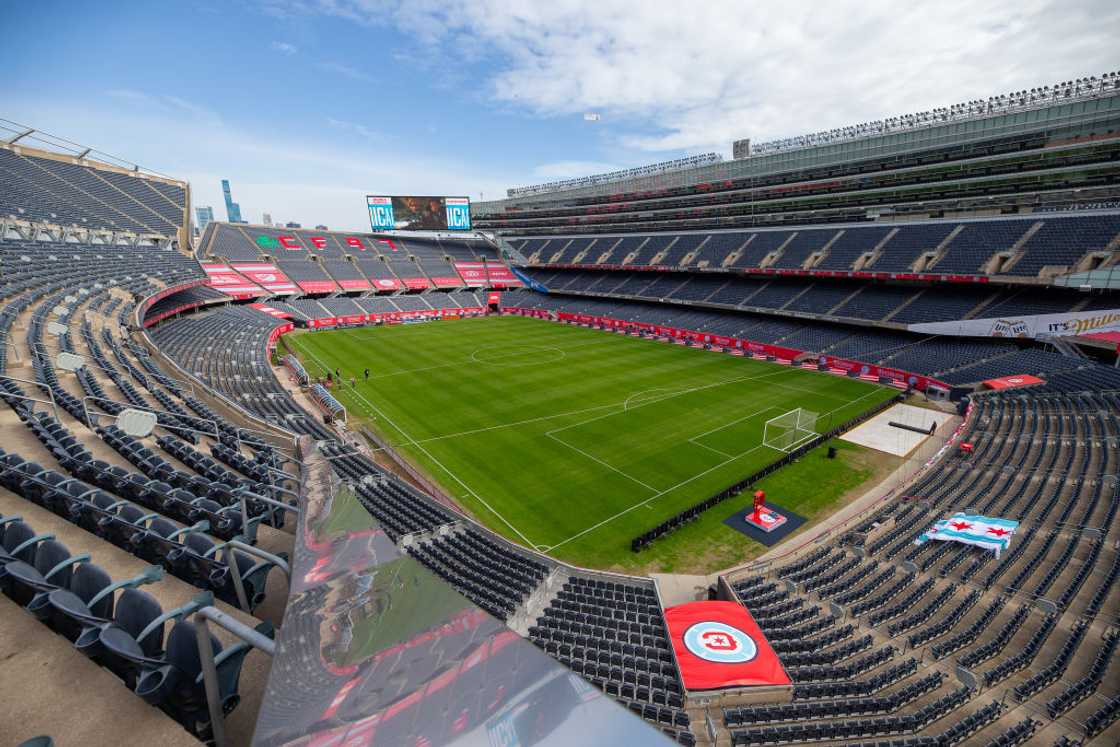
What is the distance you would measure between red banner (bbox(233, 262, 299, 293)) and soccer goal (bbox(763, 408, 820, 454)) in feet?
201

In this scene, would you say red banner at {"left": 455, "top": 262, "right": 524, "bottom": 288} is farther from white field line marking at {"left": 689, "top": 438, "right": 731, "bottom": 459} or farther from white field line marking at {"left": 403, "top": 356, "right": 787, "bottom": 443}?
white field line marking at {"left": 689, "top": 438, "right": 731, "bottom": 459}

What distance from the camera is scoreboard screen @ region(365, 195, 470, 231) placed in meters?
77.2

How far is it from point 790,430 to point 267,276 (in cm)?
6570

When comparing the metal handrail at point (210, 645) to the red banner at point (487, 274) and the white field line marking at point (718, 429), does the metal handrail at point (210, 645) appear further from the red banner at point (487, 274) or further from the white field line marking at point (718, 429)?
the red banner at point (487, 274)

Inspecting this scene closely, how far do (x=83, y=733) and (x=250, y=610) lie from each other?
182 centimetres

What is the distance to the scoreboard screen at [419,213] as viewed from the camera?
3041 inches

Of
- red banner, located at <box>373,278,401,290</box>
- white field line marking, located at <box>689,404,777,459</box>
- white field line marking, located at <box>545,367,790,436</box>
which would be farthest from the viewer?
red banner, located at <box>373,278,401,290</box>

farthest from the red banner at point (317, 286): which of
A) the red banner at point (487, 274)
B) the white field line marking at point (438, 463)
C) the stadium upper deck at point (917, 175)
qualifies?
the stadium upper deck at point (917, 175)

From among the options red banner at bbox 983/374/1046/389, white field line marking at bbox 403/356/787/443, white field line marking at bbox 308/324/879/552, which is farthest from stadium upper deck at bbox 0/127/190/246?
red banner at bbox 983/374/1046/389

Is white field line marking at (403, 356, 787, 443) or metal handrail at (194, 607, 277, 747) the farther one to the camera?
white field line marking at (403, 356, 787, 443)

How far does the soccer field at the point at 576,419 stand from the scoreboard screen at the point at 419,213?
3329 centimetres

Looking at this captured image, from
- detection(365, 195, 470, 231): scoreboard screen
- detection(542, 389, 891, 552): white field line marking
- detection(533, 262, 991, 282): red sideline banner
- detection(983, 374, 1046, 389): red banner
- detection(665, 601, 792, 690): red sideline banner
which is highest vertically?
detection(365, 195, 470, 231): scoreboard screen

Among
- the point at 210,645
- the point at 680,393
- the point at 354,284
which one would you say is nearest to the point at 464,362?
the point at 680,393

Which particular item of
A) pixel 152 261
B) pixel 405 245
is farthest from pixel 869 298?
pixel 405 245
